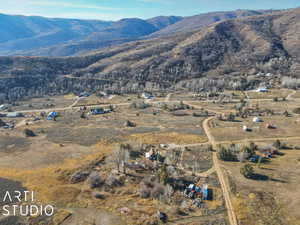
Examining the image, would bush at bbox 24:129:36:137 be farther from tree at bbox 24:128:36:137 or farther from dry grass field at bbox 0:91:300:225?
dry grass field at bbox 0:91:300:225

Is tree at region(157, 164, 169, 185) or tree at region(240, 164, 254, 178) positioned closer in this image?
tree at region(157, 164, 169, 185)

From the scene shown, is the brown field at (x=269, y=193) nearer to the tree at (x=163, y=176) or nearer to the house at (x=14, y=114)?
the tree at (x=163, y=176)

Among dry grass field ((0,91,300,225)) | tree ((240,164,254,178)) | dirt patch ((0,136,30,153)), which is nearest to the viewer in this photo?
dry grass field ((0,91,300,225))

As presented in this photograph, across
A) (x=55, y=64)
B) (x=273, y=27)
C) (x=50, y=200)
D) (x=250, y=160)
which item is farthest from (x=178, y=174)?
(x=273, y=27)

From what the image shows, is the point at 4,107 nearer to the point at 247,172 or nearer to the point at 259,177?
the point at 247,172

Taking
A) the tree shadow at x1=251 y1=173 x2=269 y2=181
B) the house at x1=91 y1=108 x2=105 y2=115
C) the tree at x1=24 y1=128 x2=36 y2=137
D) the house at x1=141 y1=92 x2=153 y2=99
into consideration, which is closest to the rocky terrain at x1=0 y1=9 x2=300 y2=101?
the house at x1=141 y1=92 x2=153 y2=99

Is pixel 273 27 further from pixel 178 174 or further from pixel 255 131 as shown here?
pixel 178 174

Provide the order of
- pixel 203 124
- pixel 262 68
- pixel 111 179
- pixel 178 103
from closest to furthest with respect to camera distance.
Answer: pixel 111 179 < pixel 203 124 < pixel 178 103 < pixel 262 68

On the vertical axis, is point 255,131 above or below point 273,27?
below

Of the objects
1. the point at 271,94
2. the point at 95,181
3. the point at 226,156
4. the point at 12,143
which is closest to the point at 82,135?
the point at 12,143
